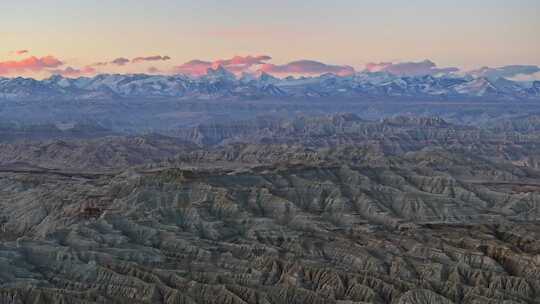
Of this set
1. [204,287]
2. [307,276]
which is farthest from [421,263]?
[204,287]

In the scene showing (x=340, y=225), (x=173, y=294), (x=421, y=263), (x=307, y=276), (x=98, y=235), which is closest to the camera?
(x=173, y=294)

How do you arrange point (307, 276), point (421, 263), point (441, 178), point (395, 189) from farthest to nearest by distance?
point (441, 178)
point (395, 189)
point (421, 263)
point (307, 276)

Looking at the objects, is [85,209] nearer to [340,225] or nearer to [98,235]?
[98,235]

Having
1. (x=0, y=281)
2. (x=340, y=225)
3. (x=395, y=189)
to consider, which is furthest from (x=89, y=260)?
(x=395, y=189)

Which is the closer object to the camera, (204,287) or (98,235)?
(204,287)

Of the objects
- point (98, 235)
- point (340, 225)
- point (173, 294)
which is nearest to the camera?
point (173, 294)

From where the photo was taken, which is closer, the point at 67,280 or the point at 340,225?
the point at 67,280

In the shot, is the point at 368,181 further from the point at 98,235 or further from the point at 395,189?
the point at 98,235

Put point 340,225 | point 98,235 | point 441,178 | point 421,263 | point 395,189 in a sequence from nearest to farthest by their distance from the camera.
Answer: point 421,263 < point 98,235 < point 340,225 < point 395,189 < point 441,178
